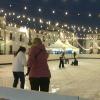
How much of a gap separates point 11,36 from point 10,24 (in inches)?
79.2

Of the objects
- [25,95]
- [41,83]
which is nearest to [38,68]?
[41,83]

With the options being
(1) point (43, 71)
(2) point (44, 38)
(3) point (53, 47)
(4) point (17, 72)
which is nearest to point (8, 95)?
(1) point (43, 71)

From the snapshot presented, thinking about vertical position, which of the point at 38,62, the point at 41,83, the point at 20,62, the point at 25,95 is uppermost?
the point at 38,62

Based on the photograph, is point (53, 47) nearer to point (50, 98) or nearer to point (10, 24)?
point (10, 24)

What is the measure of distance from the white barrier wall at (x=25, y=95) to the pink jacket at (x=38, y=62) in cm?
65

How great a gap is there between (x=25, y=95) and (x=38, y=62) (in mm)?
1108

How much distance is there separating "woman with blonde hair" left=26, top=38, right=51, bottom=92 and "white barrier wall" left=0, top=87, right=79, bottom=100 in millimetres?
590

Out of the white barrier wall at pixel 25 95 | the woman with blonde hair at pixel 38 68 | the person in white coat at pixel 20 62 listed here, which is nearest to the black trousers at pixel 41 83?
the woman with blonde hair at pixel 38 68

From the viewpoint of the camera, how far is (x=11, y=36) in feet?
204

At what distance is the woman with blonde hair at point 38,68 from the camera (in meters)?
7.78

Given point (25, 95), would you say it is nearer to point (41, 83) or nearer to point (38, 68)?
point (41, 83)

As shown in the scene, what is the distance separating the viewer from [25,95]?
7.02 meters

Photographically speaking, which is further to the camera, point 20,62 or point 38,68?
point 20,62

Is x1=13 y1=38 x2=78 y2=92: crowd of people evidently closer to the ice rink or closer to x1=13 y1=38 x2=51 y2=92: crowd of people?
x1=13 y1=38 x2=51 y2=92: crowd of people
